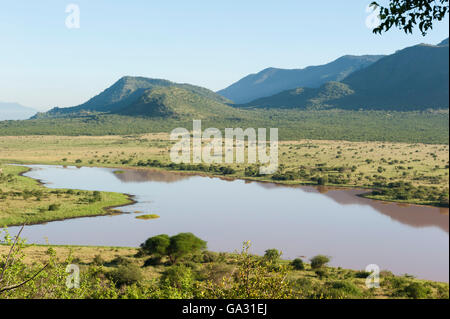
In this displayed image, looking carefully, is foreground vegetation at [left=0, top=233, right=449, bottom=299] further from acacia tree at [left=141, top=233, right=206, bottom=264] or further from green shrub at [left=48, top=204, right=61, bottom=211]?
green shrub at [left=48, top=204, right=61, bottom=211]

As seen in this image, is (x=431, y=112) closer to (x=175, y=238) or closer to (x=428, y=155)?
(x=428, y=155)

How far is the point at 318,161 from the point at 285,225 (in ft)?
164

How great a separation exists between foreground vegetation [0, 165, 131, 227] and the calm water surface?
6.38 ft

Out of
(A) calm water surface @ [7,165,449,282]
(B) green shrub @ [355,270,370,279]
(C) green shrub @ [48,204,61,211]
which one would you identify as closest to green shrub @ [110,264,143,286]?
(A) calm water surface @ [7,165,449,282]

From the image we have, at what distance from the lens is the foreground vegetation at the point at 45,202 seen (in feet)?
143

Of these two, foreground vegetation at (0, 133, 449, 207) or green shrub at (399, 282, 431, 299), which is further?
foreground vegetation at (0, 133, 449, 207)

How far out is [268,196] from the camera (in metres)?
A: 58.7

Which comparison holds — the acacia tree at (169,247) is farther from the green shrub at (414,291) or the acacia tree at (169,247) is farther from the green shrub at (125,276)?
the green shrub at (414,291)

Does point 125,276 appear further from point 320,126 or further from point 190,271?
point 320,126

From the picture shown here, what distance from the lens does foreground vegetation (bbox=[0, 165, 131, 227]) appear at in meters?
43.7

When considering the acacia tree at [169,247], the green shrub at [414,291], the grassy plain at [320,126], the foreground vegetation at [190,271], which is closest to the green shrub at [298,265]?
the foreground vegetation at [190,271]

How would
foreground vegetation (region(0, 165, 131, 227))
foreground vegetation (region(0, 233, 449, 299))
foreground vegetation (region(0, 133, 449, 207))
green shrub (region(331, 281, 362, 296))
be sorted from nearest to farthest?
1. foreground vegetation (region(0, 233, 449, 299))
2. green shrub (region(331, 281, 362, 296))
3. foreground vegetation (region(0, 165, 131, 227))
4. foreground vegetation (region(0, 133, 449, 207))

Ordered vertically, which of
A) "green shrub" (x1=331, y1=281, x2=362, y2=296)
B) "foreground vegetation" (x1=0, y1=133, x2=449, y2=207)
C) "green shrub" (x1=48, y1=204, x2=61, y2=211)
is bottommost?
"green shrub" (x1=331, y1=281, x2=362, y2=296)

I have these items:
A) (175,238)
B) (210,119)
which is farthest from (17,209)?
(210,119)
